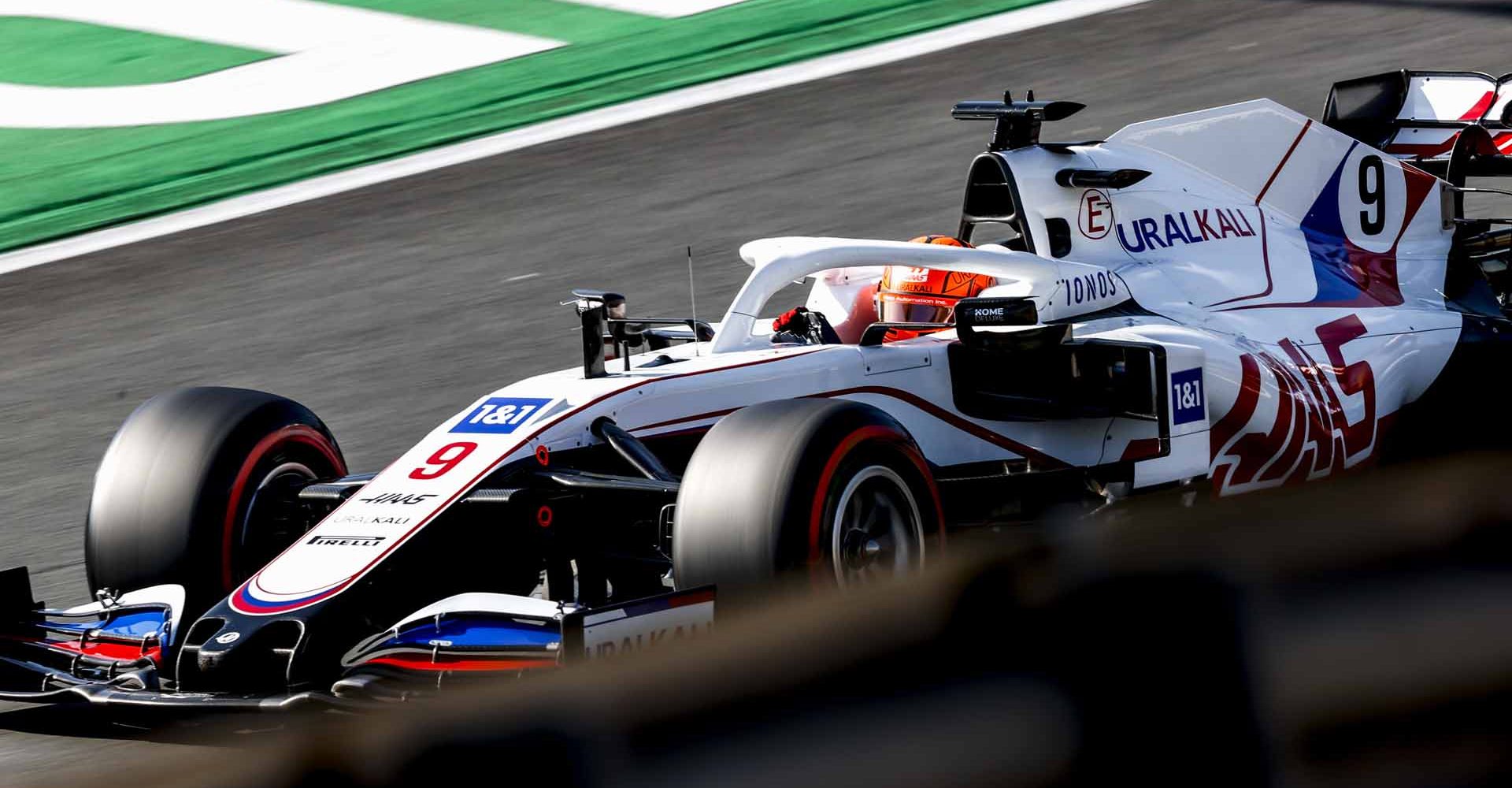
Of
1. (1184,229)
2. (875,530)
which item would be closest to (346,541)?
(875,530)

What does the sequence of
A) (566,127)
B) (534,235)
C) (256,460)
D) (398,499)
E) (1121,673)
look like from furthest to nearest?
1. (566,127)
2. (534,235)
3. (256,460)
4. (398,499)
5. (1121,673)

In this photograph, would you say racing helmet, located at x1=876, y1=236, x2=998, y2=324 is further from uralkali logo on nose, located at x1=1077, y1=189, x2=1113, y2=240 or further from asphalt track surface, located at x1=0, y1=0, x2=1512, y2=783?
asphalt track surface, located at x1=0, y1=0, x2=1512, y2=783

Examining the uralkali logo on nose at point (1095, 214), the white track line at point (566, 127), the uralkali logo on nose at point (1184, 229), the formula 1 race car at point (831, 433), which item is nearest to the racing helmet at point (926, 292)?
the formula 1 race car at point (831, 433)

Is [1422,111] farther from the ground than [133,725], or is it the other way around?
[1422,111]

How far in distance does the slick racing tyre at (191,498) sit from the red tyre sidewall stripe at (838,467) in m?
1.75

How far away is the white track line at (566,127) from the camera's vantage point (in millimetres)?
11820

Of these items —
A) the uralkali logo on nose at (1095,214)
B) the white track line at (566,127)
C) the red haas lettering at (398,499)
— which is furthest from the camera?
the white track line at (566,127)

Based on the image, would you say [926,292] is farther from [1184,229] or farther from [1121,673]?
[1121,673]

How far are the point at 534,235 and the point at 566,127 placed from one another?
7.11 ft

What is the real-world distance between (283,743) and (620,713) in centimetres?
33

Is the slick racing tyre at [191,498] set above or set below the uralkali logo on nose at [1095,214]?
below

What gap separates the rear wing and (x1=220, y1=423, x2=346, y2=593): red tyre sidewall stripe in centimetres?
465

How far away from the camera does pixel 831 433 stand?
4.57 metres

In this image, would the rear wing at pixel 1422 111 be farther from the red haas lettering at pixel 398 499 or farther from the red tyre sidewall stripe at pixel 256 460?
the red haas lettering at pixel 398 499
